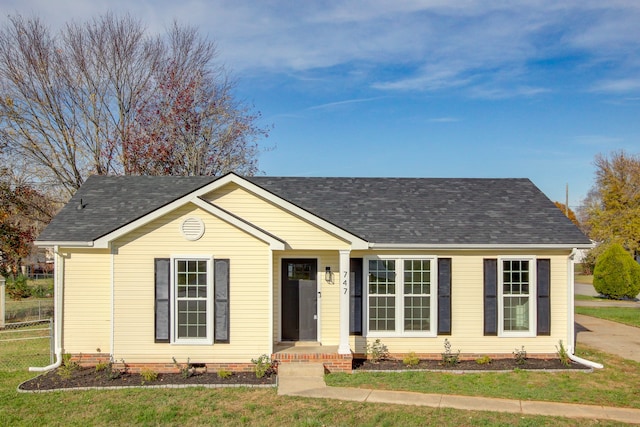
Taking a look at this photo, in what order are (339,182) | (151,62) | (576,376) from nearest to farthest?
(576,376)
(339,182)
(151,62)

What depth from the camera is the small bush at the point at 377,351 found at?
1220 centimetres

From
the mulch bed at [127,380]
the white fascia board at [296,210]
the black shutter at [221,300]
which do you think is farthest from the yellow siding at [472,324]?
the black shutter at [221,300]

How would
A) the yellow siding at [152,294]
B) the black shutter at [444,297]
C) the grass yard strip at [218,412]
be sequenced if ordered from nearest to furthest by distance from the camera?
the grass yard strip at [218,412] → the yellow siding at [152,294] → the black shutter at [444,297]

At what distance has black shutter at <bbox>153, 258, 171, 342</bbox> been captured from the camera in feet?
37.1

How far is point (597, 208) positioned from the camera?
44250 millimetres

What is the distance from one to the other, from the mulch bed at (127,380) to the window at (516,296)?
18.9ft

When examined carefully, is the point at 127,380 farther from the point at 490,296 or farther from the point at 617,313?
the point at 617,313

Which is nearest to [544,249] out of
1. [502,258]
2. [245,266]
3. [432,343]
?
[502,258]

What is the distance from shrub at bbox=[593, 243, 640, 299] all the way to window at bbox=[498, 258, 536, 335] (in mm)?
Result: 18150

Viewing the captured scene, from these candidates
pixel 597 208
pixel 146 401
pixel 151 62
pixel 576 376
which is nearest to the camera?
pixel 146 401

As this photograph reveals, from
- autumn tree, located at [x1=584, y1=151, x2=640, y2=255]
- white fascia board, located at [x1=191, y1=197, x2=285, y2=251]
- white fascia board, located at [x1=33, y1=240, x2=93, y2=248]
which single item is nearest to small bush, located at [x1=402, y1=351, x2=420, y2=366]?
white fascia board, located at [x1=191, y1=197, x2=285, y2=251]

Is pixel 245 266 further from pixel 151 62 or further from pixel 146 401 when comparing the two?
pixel 151 62

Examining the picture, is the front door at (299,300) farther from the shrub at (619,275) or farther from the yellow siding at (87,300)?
the shrub at (619,275)

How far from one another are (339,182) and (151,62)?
667 inches
